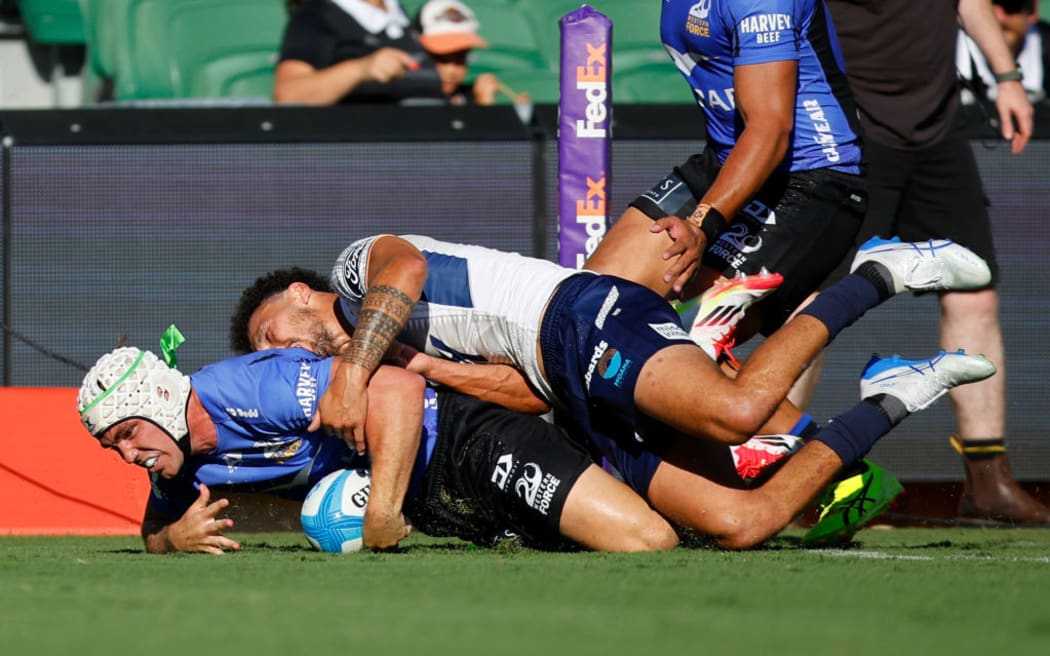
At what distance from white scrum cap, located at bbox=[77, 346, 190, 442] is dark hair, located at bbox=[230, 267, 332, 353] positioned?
84 cm

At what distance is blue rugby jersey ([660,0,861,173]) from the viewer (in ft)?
15.6

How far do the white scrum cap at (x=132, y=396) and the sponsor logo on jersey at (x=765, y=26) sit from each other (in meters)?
1.99

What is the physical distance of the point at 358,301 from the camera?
468 cm

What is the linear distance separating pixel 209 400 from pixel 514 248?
2.41 metres

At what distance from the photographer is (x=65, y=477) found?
595 centimetres

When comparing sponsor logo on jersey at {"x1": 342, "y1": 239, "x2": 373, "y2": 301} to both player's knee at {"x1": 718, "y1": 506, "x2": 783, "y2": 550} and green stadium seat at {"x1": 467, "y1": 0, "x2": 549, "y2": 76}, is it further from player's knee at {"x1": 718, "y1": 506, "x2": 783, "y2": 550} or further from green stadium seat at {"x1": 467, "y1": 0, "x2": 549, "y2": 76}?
green stadium seat at {"x1": 467, "y1": 0, "x2": 549, "y2": 76}

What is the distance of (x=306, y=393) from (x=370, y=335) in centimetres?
24

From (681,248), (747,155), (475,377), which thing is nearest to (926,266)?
(747,155)

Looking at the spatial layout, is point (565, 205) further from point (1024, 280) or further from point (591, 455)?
point (1024, 280)

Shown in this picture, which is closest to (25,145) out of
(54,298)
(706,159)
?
(54,298)

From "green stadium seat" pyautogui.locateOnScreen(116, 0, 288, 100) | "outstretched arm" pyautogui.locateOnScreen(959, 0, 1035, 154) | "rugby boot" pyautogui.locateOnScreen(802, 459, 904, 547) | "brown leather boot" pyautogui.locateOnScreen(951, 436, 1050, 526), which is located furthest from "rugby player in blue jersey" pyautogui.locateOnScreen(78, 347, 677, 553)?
"green stadium seat" pyautogui.locateOnScreen(116, 0, 288, 100)

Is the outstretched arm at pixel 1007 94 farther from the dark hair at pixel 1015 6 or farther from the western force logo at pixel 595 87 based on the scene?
the dark hair at pixel 1015 6

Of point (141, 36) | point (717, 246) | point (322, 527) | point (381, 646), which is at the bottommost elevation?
point (322, 527)

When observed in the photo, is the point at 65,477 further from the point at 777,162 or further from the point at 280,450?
the point at 777,162
